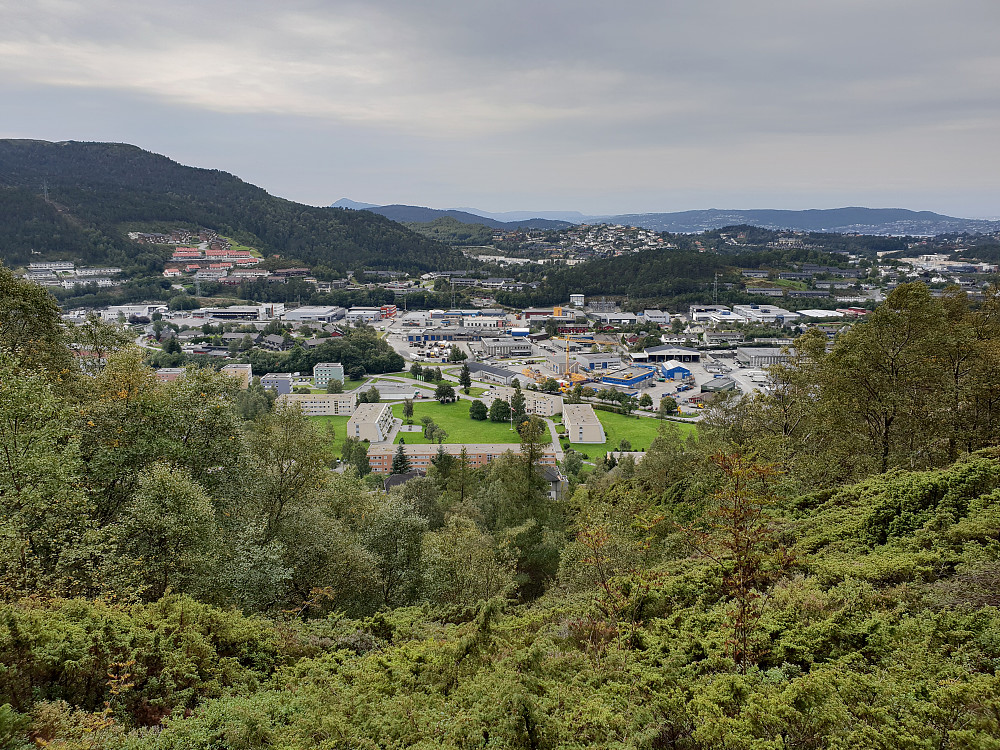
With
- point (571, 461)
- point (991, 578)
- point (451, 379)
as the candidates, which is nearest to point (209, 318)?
point (451, 379)

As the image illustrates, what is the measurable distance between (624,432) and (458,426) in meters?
10.5

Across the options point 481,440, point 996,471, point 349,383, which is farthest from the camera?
point 349,383

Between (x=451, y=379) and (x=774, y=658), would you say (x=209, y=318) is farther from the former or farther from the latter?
(x=774, y=658)

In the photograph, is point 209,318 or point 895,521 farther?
point 209,318

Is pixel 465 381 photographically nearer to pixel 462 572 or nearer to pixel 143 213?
pixel 462 572

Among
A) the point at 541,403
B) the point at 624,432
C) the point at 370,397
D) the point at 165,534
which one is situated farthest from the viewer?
the point at 370,397

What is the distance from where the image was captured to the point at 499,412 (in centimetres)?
3662

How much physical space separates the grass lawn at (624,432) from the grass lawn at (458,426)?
2.61m

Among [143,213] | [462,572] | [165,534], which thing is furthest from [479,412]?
[143,213]

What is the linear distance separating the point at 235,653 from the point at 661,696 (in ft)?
14.3

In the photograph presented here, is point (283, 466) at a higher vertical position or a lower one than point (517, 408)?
higher

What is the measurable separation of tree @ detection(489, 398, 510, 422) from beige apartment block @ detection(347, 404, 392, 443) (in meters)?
6.68

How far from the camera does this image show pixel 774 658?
496cm

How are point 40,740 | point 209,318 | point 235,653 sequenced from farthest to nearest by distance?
point 209,318
point 235,653
point 40,740
